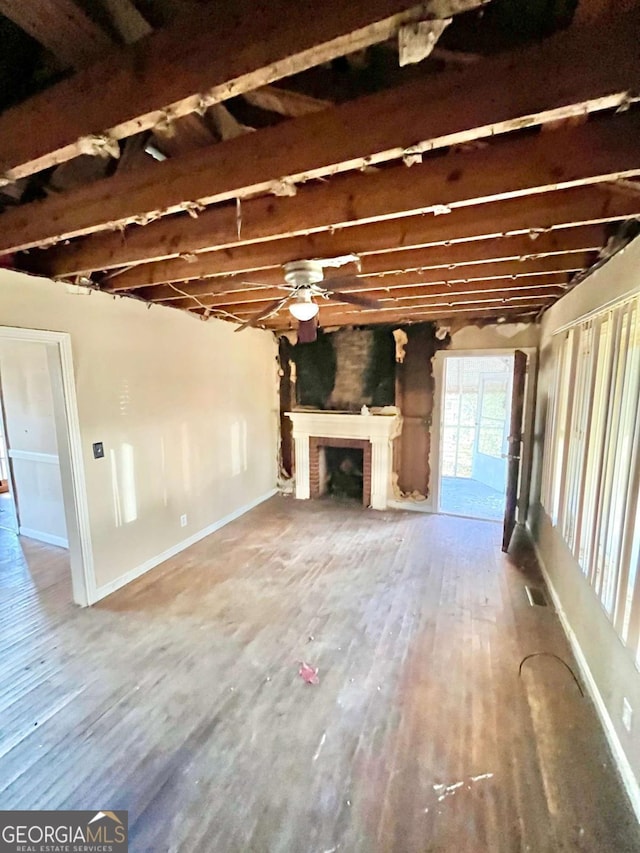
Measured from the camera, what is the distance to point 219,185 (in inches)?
57.1

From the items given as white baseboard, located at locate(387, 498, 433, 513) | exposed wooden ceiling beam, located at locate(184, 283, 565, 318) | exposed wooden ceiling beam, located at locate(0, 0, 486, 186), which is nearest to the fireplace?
white baseboard, located at locate(387, 498, 433, 513)

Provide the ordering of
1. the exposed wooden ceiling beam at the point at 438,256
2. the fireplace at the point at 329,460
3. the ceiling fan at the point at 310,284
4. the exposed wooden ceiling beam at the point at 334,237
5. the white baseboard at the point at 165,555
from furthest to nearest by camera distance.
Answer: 1. the fireplace at the point at 329,460
2. the white baseboard at the point at 165,555
3. the ceiling fan at the point at 310,284
4. the exposed wooden ceiling beam at the point at 438,256
5. the exposed wooden ceiling beam at the point at 334,237

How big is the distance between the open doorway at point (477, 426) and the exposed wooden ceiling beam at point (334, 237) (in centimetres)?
439

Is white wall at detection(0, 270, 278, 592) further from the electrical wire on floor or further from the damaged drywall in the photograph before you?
the electrical wire on floor

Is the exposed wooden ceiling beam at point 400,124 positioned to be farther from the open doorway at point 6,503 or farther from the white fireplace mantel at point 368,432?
the open doorway at point 6,503

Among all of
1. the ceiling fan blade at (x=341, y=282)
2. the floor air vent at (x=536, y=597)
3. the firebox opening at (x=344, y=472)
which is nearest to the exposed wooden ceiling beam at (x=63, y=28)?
the ceiling fan blade at (x=341, y=282)

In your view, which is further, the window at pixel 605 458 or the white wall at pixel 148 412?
the white wall at pixel 148 412

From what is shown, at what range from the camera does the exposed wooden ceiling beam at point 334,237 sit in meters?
1.70

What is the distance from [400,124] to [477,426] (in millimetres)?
6521

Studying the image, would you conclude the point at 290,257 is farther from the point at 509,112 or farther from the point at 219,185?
the point at 509,112

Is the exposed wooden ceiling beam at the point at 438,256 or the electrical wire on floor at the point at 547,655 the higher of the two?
the exposed wooden ceiling beam at the point at 438,256

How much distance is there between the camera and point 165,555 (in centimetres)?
383

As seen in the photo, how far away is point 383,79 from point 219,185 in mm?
660

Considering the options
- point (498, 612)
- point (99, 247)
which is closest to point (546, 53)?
point (99, 247)
